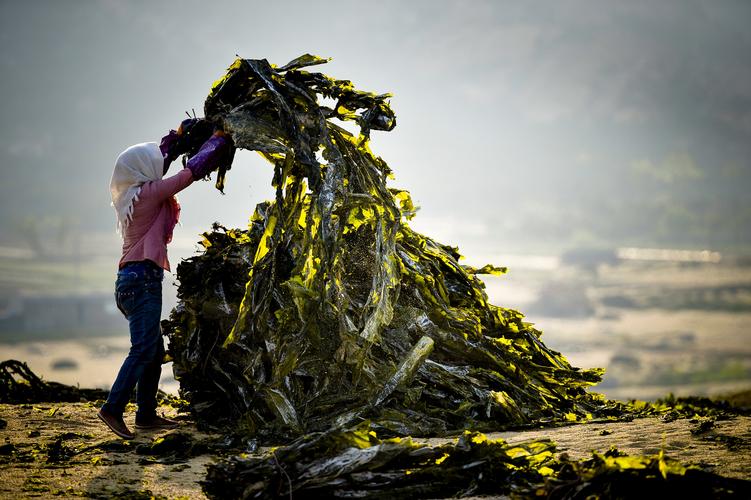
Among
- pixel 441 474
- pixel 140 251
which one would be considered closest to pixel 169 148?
pixel 140 251

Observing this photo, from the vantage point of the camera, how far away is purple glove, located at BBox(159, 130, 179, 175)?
6048 mm

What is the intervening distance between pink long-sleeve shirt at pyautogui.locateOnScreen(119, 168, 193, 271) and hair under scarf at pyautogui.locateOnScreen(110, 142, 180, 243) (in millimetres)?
64

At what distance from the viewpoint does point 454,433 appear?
5.44 m

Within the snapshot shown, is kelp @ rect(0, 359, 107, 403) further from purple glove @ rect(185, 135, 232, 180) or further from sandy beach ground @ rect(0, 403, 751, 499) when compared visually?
purple glove @ rect(185, 135, 232, 180)

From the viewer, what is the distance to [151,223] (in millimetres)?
5645

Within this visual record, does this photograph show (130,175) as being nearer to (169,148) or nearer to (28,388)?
(169,148)

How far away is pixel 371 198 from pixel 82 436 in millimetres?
3296

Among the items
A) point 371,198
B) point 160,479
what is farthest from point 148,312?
point 371,198

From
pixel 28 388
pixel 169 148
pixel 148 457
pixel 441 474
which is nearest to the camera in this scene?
pixel 441 474

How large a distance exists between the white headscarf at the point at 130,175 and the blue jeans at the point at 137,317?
46 centimetres

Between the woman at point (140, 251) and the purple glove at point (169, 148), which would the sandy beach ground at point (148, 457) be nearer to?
the woman at point (140, 251)

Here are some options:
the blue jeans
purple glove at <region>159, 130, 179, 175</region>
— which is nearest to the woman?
the blue jeans

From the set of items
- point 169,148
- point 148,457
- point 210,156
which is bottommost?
point 148,457

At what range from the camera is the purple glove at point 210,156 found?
5777 mm
